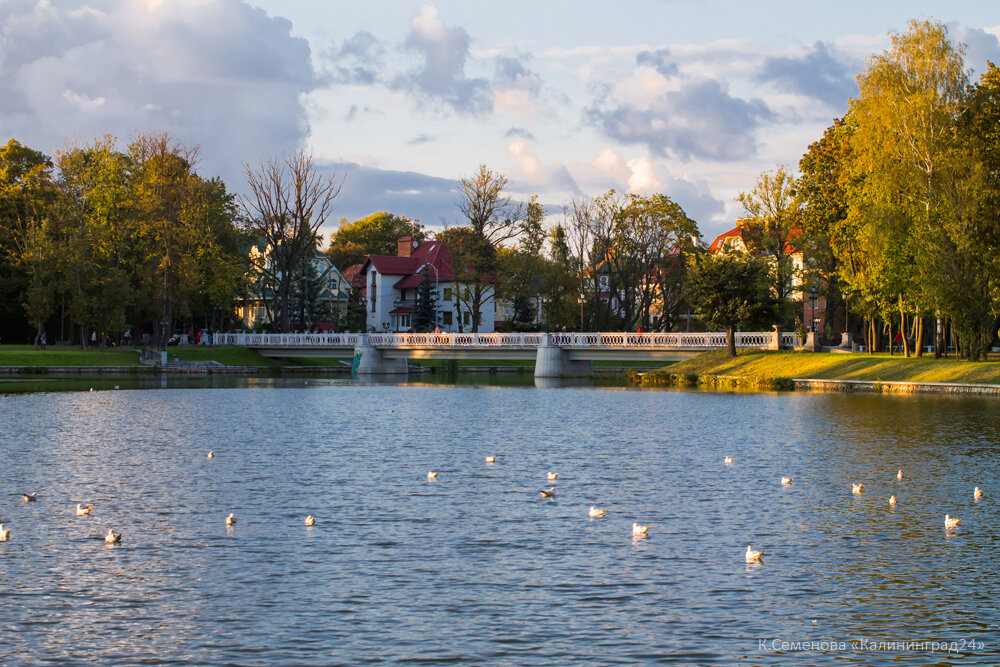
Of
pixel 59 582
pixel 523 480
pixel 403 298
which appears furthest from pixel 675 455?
pixel 403 298

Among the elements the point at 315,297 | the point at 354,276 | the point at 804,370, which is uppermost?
the point at 354,276

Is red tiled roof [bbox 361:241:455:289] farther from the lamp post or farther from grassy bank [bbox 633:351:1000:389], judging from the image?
grassy bank [bbox 633:351:1000:389]

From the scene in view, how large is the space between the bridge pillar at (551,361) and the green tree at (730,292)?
12.5 m

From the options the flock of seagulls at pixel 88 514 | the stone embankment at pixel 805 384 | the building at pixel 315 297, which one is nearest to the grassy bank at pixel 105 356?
the building at pixel 315 297

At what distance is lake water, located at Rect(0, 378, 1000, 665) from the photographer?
1241 cm

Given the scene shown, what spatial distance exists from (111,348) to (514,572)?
271 ft

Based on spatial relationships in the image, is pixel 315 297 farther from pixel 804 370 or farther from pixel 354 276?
pixel 804 370

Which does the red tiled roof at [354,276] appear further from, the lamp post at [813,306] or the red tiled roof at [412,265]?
the lamp post at [813,306]

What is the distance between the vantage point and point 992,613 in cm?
1353

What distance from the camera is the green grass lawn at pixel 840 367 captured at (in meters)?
58.7

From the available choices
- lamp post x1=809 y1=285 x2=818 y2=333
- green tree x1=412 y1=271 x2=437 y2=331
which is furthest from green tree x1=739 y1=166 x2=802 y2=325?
green tree x1=412 y1=271 x2=437 y2=331

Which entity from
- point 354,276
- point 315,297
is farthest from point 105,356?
point 354,276

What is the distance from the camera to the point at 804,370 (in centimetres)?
6956

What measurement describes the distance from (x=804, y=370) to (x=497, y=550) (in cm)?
5619
